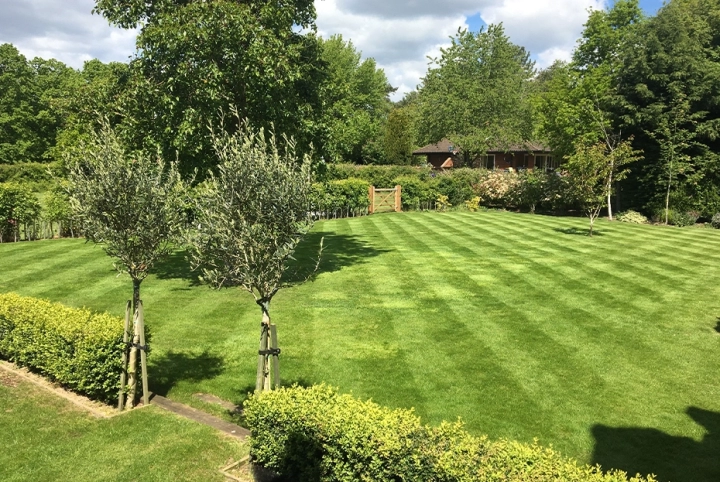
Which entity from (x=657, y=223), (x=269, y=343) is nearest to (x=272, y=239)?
(x=269, y=343)

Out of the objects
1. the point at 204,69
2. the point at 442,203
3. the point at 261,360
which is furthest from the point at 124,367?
the point at 442,203

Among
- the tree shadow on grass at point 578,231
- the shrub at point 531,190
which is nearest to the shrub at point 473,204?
the shrub at point 531,190

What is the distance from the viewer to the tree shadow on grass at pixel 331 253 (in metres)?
16.8

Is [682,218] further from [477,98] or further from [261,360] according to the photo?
[261,360]

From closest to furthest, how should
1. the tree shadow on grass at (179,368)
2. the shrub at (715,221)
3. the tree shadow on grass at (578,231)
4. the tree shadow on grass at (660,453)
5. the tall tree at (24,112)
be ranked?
the tree shadow on grass at (660,453)
the tree shadow on grass at (179,368)
the tree shadow on grass at (578,231)
the shrub at (715,221)
the tall tree at (24,112)

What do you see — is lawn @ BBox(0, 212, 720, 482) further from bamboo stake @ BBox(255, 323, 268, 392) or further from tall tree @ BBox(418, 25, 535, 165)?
tall tree @ BBox(418, 25, 535, 165)

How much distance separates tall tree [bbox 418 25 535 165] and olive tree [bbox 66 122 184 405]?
44738mm

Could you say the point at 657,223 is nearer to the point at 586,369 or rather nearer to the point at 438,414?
the point at 586,369

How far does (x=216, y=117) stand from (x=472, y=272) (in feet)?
31.7

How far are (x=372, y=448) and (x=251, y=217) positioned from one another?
3020mm

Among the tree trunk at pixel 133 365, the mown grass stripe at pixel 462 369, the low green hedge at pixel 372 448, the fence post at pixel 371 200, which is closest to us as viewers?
the low green hedge at pixel 372 448

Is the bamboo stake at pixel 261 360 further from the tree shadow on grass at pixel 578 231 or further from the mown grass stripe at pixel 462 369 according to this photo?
the tree shadow on grass at pixel 578 231

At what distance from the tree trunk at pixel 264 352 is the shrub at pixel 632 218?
102 ft

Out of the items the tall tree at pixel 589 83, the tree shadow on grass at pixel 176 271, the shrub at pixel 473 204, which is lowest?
the tree shadow on grass at pixel 176 271
